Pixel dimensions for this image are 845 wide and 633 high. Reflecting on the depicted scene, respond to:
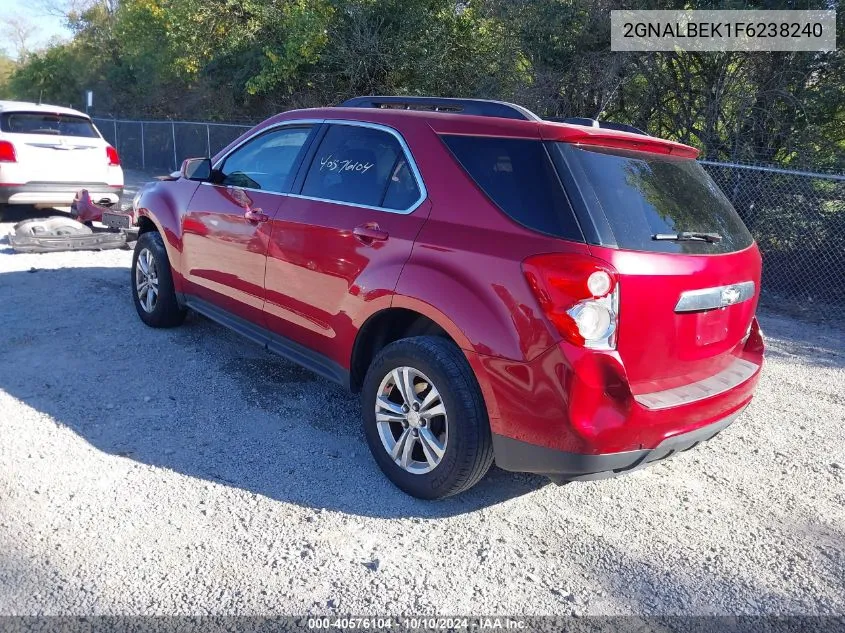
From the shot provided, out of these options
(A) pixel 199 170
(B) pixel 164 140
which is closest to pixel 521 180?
(A) pixel 199 170

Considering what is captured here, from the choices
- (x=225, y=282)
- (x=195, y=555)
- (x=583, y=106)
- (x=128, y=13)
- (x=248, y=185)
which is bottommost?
(x=195, y=555)

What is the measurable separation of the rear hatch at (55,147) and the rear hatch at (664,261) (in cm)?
895

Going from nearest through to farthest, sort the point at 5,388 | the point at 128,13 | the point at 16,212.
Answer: the point at 5,388
the point at 16,212
the point at 128,13

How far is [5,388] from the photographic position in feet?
14.3

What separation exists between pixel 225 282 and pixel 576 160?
2.65 meters

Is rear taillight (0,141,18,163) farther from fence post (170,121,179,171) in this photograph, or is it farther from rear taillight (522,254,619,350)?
fence post (170,121,179,171)

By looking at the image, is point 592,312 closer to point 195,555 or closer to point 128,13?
point 195,555

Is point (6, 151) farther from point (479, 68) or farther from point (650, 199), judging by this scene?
point (650, 199)

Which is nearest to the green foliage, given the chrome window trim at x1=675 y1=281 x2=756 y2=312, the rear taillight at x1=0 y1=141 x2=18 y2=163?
the chrome window trim at x1=675 y1=281 x2=756 y2=312

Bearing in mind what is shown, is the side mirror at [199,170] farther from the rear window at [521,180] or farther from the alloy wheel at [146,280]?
the rear window at [521,180]

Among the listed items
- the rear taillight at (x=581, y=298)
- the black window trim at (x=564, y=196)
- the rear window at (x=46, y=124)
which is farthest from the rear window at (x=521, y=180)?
the rear window at (x=46, y=124)

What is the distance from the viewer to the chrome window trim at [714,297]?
2961 mm

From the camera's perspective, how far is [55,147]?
32.0ft

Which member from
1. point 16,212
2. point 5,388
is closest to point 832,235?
point 5,388
